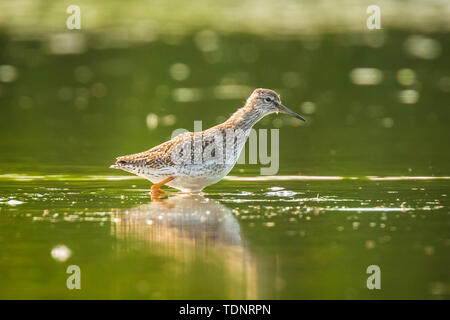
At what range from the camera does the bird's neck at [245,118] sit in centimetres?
1284

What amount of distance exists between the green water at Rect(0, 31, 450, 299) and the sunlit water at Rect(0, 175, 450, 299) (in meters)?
0.02

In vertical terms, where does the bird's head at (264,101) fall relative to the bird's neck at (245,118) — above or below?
above

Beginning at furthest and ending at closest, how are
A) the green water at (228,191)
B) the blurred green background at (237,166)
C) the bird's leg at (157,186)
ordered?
the bird's leg at (157,186) < the blurred green background at (237,166) < the green water at (228,191)

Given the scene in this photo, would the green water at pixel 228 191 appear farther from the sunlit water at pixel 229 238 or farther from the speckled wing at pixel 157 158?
the speckled wing at pixel 157 158

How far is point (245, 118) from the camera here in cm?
1291

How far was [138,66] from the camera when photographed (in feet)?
81.7

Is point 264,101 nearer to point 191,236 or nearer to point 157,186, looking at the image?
point 157,186

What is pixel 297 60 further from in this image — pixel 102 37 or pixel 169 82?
pixel 102 37

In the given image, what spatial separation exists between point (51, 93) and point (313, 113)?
581 cm

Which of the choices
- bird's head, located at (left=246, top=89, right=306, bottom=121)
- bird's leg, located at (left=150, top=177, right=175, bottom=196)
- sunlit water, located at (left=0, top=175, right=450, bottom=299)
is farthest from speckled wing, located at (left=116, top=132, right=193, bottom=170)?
bird's head, located at (left=246, top=89, right=306, bottom=121)

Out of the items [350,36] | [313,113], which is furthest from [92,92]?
[350,36]

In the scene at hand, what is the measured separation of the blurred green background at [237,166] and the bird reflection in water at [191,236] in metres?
0.03

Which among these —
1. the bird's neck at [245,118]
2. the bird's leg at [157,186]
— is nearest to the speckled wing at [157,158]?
the bird's leg at [157,186]

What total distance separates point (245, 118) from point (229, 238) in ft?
11.4
